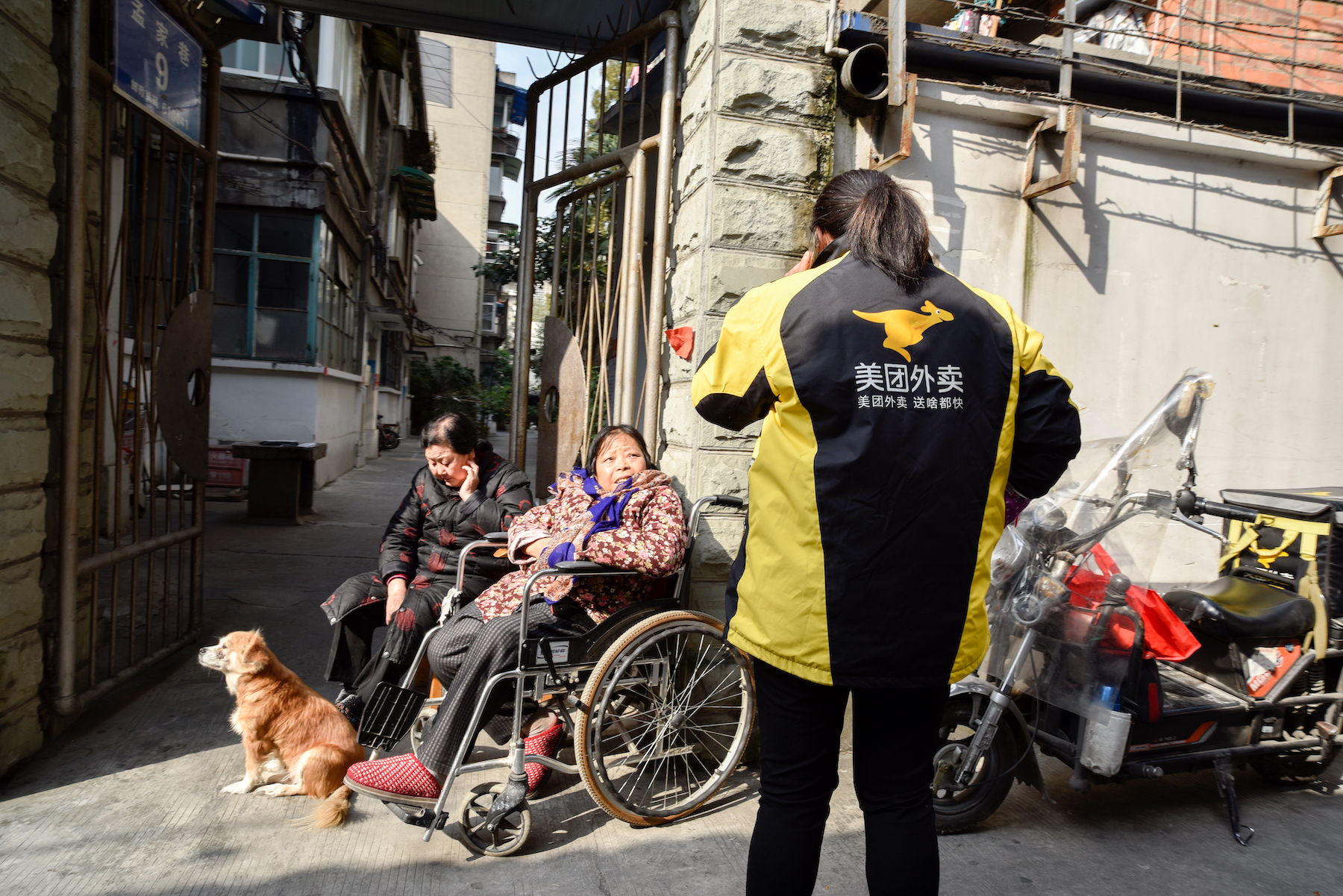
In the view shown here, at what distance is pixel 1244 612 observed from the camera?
123 inches

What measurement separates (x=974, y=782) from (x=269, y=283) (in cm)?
1044

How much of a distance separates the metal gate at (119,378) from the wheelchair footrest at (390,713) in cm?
114

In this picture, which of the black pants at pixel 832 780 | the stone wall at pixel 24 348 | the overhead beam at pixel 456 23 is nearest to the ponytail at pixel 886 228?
the black pants at pixel 832 780

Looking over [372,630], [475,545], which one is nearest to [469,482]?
[475,545]

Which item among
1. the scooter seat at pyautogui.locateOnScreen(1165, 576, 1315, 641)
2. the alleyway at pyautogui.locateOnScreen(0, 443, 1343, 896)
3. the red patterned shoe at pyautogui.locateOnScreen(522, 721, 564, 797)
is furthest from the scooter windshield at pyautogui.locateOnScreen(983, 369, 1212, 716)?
the red patterned shoe at pyautogui.locateOnScreen(522, 721, 564, 797)

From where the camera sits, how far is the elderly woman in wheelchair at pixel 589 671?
8.40 ft

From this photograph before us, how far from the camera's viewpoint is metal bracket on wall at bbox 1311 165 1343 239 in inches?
165

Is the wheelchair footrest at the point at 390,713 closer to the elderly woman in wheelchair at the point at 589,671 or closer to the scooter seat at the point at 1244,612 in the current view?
the elderly woman in wheelchair at the point at 589,671

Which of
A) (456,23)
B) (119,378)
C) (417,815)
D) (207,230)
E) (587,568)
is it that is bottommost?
(417,815)

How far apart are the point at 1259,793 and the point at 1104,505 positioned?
1.57 m

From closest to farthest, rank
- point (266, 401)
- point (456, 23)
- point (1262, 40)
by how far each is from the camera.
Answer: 1. point (456, 23)
2. point (1262, 40)
3. point (266, 401)

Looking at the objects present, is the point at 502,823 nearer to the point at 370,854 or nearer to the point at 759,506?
the point at 370,854

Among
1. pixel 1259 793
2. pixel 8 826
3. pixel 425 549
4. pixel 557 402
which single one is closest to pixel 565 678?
pixel 425 549

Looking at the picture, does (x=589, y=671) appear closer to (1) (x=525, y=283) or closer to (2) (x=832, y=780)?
(2) (x=832, y=780)
